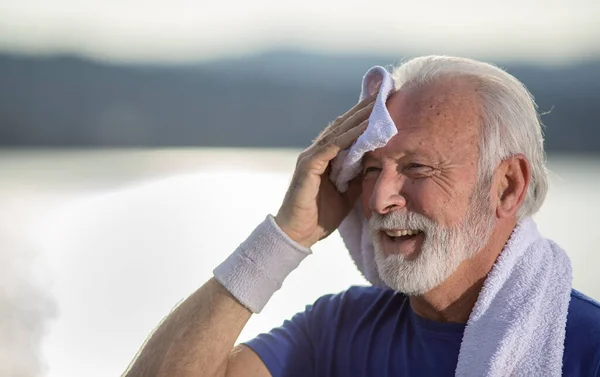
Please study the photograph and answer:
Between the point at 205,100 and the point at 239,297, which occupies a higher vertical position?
the point at 205,100

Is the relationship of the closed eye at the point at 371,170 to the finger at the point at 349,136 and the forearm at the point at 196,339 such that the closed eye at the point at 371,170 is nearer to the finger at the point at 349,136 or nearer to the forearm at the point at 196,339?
the finger at the point at 349,136

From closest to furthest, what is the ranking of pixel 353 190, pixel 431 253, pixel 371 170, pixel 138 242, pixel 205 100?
pixel 431 253 → pixel 371 170 → pixel 353 190 → pixel 138 242 → pixel 205 100

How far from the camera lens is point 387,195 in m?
1.55

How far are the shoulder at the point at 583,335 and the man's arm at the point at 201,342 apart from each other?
0.54m

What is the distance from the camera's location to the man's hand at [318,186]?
164cm

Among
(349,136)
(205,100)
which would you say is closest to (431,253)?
(349,136)

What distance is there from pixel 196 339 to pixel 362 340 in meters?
0.30

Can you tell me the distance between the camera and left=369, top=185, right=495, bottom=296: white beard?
60.4 inches

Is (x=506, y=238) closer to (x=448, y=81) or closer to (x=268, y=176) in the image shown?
(x=448, y=81)

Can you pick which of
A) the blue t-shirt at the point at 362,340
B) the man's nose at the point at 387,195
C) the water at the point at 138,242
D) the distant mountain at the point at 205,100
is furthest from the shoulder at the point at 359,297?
the distant mountain at the point at 205,100

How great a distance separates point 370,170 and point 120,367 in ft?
4.03

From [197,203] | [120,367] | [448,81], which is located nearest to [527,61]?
[197,203]

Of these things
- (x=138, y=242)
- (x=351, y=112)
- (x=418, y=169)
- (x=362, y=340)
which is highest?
(x=138, y=242)

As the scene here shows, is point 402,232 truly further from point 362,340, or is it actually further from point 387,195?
point 362,340
